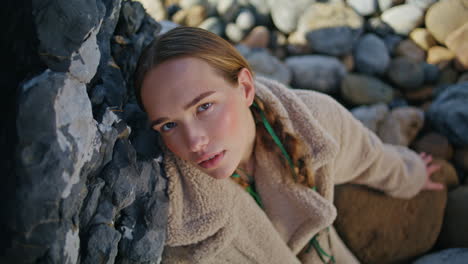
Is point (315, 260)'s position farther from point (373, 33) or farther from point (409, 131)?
point (373, 33)

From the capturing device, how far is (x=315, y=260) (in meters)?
1.63

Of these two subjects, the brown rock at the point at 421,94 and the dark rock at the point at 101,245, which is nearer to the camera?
the dark rock at the point at 101,245

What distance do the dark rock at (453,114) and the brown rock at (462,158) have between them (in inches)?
2.5

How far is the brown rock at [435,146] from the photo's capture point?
231 centimetres

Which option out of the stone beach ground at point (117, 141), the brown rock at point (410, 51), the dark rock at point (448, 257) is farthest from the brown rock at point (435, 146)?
the brown rock at point (410, 51)

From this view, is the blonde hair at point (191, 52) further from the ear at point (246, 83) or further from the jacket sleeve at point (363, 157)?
the jacket sleeve at point (363, 157)

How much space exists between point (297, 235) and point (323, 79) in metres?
1.85

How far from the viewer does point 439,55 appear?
3.06 meters

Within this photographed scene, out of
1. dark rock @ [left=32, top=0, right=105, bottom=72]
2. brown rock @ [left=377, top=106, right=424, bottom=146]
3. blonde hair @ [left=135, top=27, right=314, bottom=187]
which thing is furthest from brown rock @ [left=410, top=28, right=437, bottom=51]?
dark rock @ [left=32, top=0, right=105, bottom=72]

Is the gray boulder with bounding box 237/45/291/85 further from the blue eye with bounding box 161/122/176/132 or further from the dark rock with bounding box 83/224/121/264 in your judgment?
the dark rock with bounding box 83/224/121/264

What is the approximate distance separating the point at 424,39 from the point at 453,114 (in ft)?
4.02

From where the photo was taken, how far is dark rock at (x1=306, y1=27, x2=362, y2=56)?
127 inches

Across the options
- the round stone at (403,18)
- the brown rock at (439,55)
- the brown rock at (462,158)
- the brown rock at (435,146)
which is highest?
the round stone at (403,18)

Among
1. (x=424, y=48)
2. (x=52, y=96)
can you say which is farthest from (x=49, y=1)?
(x=424, y=48)
